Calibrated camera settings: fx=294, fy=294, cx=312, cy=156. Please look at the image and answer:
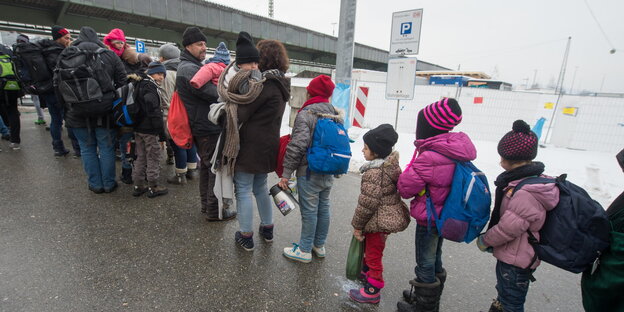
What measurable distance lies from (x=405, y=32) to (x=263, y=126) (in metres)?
4.34

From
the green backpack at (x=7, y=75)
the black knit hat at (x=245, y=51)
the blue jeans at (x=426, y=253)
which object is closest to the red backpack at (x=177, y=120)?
the black knit hat at (x=245, y=51)

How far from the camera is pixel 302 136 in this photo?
238 cm

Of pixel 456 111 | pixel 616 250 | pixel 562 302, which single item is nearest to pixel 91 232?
pixel 456 111

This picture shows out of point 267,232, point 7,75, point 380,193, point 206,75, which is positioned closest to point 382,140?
point 380,193

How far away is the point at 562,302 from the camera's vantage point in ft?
7.95

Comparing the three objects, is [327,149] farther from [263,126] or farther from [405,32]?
[405,32]

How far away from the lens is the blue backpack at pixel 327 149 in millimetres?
2334

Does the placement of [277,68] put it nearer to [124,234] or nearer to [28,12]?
[124,234]

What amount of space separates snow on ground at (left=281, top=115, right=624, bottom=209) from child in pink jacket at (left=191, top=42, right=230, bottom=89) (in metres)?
3.25

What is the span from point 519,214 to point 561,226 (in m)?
0.21

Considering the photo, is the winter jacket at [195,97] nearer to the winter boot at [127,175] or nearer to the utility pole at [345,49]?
the winter boot at [127,175]

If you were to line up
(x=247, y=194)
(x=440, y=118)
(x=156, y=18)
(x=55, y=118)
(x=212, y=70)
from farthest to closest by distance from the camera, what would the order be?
(x=156, y=18) < (x=55, y=118) < (x=212, y=70) < (x=247, y=194) < (x=440, y=118)

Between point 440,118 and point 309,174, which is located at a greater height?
point 440,118

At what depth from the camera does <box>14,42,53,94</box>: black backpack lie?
4621mm
